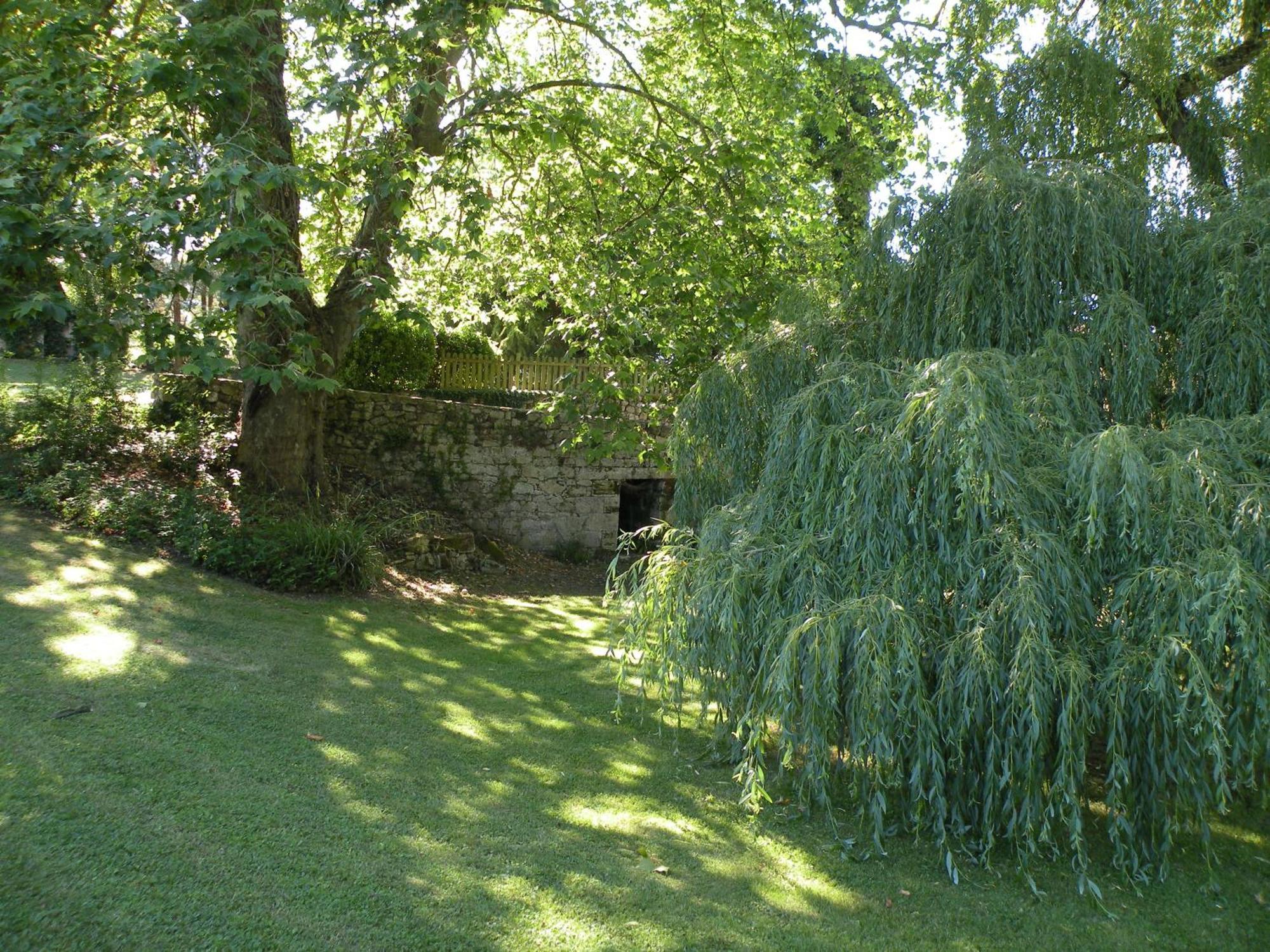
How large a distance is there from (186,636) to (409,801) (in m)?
3.46

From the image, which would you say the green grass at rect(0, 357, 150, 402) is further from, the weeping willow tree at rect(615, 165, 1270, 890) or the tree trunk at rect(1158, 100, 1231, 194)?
the tree trunk at rect(1158, 100, 1231, 194)

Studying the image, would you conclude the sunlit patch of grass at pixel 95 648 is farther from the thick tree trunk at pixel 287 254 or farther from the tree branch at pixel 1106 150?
the tree branch at pixel 1106 150

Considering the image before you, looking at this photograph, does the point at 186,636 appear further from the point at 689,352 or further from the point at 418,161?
the point at 689,352

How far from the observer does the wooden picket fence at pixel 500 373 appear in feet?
53.1

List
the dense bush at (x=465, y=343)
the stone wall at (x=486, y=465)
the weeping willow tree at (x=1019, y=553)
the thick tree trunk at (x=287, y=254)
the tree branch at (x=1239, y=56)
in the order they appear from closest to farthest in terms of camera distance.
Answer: the weeping willow tree at (x=1019, y=553) < the thick tree trunk at (x=287, y=254) < the tree branch at (x=1239, y=56) < the stone wall at (x=486, y=465) < the dense bush at (x=465, y=343)

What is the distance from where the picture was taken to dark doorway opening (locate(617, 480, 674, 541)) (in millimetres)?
16219

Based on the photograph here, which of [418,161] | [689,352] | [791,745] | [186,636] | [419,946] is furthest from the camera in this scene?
[689,352]

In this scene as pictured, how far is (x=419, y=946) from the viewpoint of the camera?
4070 millimetres

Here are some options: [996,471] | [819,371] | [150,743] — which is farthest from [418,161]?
[996,471]

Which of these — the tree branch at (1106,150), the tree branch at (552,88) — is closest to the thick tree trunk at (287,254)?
the tree branch at (552,88)

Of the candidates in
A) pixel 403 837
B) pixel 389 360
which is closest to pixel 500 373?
pixel 389 360

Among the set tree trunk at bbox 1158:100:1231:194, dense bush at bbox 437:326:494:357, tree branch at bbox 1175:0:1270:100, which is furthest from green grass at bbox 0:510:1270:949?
dense bush at bbox 437:326:494:357

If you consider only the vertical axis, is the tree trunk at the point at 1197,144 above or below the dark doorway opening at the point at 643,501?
above

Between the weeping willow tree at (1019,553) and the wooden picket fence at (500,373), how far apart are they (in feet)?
31.9
